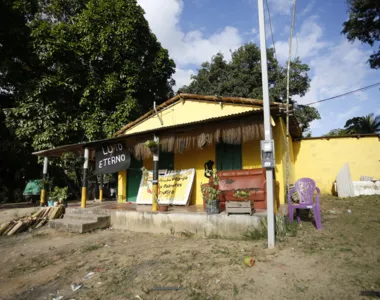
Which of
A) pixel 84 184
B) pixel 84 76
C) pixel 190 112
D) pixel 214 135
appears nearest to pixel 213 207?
pixel 214 135

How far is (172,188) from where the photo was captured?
8.60 metres

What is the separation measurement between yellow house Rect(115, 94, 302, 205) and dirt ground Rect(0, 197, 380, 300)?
2.53 metres

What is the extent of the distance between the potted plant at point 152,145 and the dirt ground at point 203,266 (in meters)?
2.51

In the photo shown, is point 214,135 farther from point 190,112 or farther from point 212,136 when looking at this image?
point 190,112

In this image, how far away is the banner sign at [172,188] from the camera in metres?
8.21

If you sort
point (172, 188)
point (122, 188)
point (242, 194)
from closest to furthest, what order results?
point (242, 194)
point (172, 188)
point (122, 188)

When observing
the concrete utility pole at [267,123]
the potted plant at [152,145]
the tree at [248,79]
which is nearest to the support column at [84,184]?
the potted plant at [152,145]

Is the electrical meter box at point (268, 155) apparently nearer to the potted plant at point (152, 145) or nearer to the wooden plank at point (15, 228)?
the potted plant at point (152, 145)

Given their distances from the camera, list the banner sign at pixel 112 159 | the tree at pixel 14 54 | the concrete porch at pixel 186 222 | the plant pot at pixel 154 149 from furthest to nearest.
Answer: the tree at pixel 14 54 → the banner sign at pixel 112 159 → the plant pot at pixel 154 149 → the concrete porch at pixel 186 222

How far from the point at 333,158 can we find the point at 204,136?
744 centimetres

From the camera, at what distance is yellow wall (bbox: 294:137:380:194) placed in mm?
10414

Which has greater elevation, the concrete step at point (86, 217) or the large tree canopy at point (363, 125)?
the large tree canopy at point (363, 125)

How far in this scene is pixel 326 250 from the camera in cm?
424

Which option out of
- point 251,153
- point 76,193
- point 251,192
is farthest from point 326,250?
point 76,193
